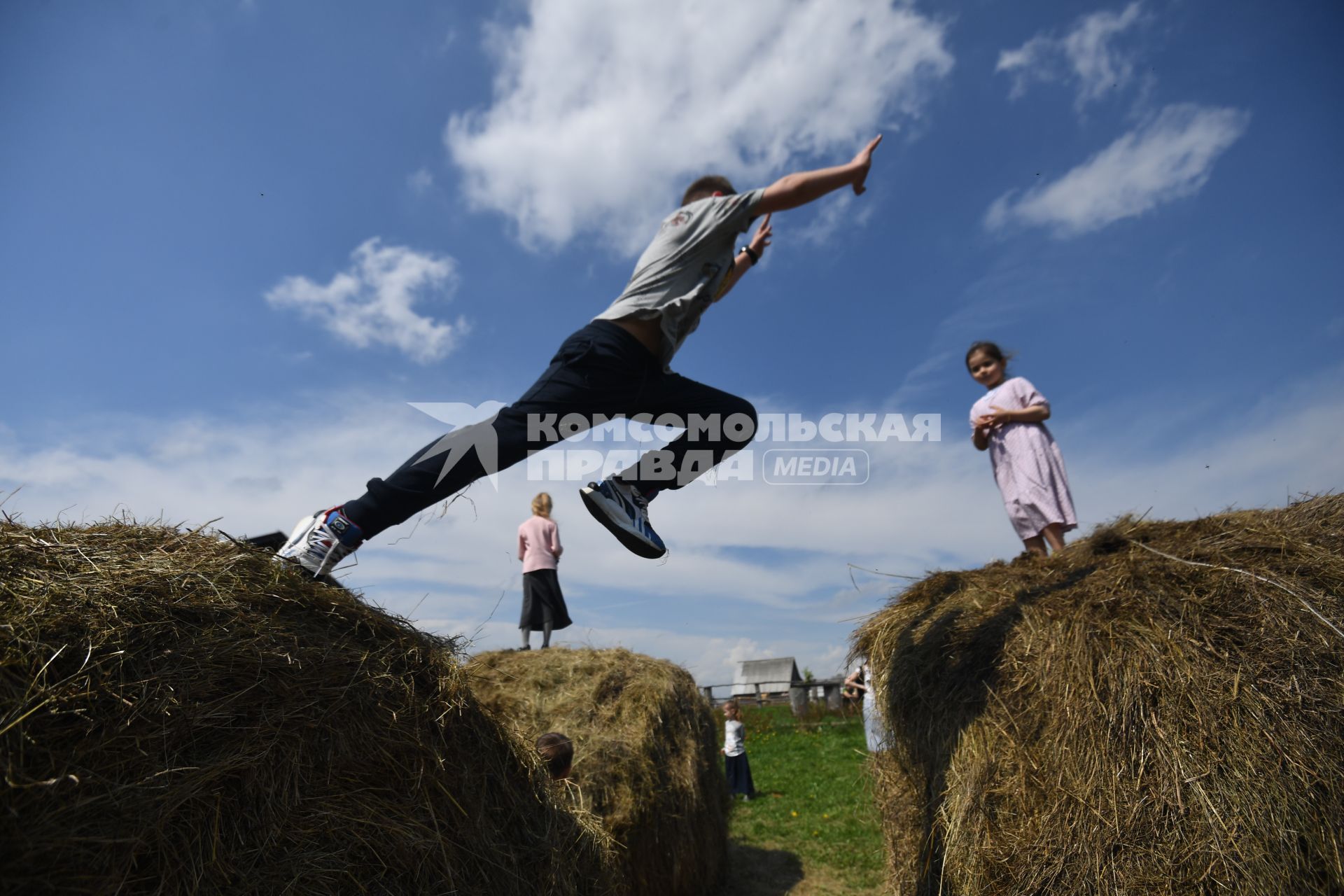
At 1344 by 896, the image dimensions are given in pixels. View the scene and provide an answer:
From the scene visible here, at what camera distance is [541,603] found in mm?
8391

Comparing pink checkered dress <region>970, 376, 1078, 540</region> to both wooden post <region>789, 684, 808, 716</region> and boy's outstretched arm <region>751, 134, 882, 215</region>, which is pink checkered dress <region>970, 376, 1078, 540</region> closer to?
boy's outstretched arm <region>751, 134, 882, 215</region>

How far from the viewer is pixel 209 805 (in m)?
1.95

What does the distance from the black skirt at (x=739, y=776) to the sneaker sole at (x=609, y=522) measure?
929cm

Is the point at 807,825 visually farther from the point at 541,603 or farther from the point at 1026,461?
the point at 1026,461

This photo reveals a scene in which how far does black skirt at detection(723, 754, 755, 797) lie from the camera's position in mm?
11594

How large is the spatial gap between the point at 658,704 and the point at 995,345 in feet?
12.6

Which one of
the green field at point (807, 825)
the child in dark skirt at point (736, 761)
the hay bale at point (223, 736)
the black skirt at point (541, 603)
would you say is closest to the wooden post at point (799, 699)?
the green field at point (807, 825)

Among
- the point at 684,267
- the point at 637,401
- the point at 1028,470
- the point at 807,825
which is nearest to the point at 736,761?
the point at 807,825

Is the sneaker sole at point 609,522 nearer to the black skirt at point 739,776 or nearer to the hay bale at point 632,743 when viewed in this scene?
the hay bale at point 632,743

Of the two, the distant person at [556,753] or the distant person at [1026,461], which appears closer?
the distant person at [556,753]

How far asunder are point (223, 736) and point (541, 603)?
6.44 meters

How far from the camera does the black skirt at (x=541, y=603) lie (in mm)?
8367

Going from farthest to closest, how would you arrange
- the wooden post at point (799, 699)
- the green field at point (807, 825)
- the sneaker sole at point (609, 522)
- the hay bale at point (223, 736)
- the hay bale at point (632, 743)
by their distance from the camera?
the wooden post at point (799, 699) < the green field at point (807, 825) < the hay bale at point (632, 743) < the sneaker sole at point (609, 522) < the hay bale at point (223, 736)

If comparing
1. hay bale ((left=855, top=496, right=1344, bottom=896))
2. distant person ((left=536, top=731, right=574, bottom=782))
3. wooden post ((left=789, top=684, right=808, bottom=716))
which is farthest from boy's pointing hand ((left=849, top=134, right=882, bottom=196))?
wooden post ((left=789, top=684, right=808, bottom=716))
